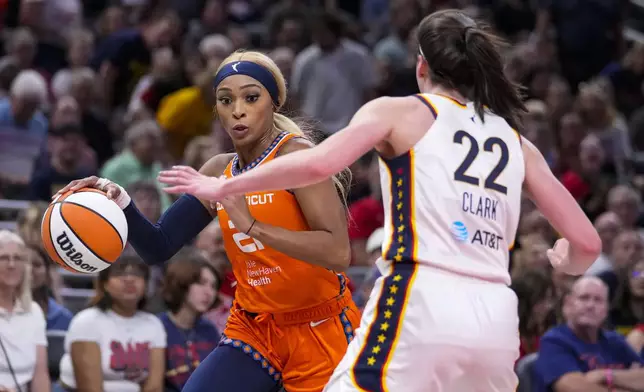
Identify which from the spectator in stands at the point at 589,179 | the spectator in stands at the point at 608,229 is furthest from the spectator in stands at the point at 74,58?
the spectator in stands at the point at 608,229

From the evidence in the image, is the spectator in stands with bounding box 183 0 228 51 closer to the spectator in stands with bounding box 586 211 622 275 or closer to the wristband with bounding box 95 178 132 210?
the spectator in stands with bounding box 586 211 622 275

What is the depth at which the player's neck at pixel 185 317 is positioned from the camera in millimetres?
7605

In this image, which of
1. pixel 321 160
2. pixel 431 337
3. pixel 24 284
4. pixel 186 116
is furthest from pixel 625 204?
pixel 321 160

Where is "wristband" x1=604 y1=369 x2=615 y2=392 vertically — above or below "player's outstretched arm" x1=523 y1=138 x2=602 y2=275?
below

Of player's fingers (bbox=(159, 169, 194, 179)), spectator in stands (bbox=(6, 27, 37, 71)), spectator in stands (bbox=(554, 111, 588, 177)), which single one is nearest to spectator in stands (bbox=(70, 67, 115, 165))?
spectator in stands (bbox=(6, 27, 37, 71))

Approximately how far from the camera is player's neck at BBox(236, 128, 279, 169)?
4.84 m

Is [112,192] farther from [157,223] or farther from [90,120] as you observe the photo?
[90,120]

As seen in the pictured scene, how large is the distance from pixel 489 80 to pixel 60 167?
650cm

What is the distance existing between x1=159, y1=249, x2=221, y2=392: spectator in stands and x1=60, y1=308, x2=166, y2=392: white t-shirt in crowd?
178 mm

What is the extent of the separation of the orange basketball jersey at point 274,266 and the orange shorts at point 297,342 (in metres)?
0.06

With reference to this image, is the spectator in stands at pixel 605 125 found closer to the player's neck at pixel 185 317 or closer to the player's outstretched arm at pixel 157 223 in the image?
the player's neck at pixel 185 317

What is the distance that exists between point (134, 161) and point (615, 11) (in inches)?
236

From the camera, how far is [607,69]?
1284 cm

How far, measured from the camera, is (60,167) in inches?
386
